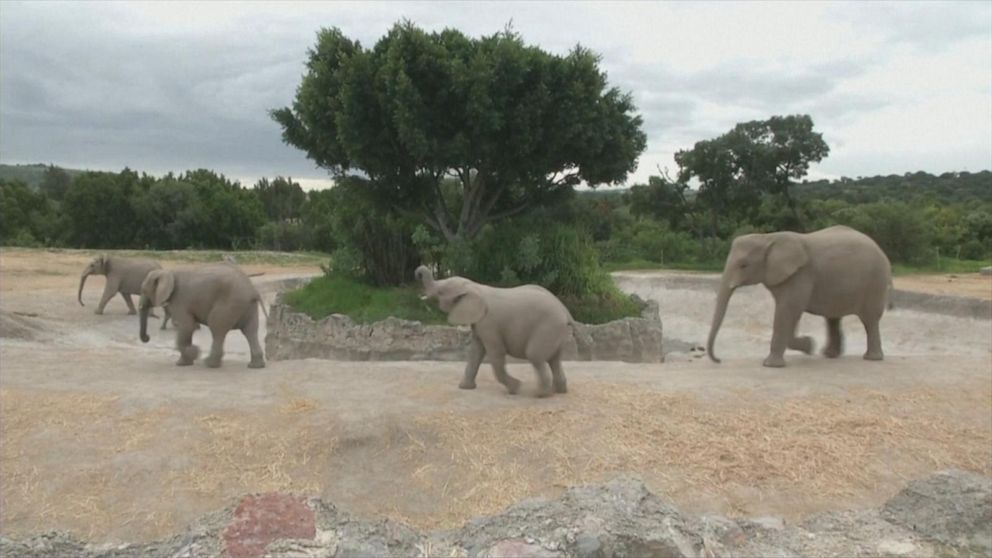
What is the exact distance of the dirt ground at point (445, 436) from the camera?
5602mm

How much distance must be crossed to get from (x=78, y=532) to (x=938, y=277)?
2645cm

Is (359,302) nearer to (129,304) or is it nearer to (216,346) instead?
(129,304)

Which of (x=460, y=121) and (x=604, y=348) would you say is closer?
(x=604, y=348)

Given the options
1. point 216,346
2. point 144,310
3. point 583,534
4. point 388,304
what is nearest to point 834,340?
point 583,534

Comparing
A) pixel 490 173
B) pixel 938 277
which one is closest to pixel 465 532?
pixel 490 173

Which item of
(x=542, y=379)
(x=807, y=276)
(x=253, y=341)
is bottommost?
(x=542, y=379)

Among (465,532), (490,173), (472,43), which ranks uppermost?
(472,43)

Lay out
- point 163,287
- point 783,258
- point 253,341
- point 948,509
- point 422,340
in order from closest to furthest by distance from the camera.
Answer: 1. point 948,509
2. point 163,287
3. point 253,341
4. point 783,258
5. point 422,340

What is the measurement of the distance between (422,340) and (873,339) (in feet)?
23.1

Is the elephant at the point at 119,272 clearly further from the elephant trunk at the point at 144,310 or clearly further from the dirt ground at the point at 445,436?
the dirt ground at the point at 445,436

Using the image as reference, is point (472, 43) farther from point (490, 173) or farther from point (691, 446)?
point (691, 446)

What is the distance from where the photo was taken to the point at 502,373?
7.41 m

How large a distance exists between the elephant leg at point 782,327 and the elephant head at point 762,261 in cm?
30

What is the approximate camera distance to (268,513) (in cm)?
385
